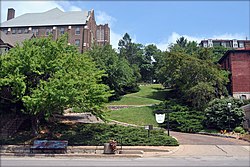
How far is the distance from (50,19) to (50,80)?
60.5 meters

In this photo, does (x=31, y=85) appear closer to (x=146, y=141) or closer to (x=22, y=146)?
(x=22, y=146)

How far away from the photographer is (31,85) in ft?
73.0

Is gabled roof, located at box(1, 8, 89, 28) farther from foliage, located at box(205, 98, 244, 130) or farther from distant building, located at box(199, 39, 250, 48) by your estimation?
foliage, located at box(205, 98, 244, 130)

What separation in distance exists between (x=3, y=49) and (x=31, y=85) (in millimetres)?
18331

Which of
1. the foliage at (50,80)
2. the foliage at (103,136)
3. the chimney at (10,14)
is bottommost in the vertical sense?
the foliage at (103,136)

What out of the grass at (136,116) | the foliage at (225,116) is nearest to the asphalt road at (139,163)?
the foliage at (225,116)

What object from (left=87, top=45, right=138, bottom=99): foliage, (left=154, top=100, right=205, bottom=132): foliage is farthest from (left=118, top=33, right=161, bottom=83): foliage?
(left=154, top=100, right=205, bottom=132): foliage

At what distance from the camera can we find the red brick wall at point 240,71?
4297 centimetres

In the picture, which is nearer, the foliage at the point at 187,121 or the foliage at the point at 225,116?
the foliage at the point at 225,116

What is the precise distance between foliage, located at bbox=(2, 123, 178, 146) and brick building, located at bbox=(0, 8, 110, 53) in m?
46.0

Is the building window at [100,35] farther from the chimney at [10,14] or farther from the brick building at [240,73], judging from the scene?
the brick building at [240,73]

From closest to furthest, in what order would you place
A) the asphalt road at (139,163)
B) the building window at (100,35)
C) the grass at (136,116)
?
the asphalt road at (139,163) → the grass at (136,116) → the building window at (100,35)

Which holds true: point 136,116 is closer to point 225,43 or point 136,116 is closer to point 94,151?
point 94,151

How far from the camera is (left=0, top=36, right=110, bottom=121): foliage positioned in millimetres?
18688
